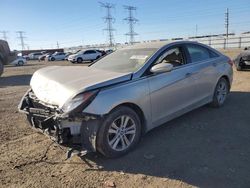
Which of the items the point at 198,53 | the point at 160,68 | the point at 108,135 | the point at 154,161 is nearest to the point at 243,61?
the point at 198,53

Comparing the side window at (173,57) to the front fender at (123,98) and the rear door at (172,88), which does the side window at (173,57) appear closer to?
the rear door at (172,88)

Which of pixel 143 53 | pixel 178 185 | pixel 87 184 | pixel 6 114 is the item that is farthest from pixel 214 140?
pixel 6 114

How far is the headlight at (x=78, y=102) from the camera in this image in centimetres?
347

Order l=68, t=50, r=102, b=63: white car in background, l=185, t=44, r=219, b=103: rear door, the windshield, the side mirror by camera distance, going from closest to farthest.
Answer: the side mirror
the windshield
l=185, t=44, r=219, b=103: rear door
l=68, t=50, r=102, b=63: white car in background

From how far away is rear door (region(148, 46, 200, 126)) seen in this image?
4.31m

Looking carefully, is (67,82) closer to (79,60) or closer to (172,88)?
(172,88)

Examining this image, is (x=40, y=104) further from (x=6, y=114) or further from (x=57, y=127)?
(x=6, y=114)

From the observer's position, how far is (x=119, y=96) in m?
3.75

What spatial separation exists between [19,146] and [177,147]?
8.55 feet

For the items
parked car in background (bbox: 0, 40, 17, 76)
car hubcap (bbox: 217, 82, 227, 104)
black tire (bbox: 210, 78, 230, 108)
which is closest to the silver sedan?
black tire (bbox: 210, 78, 230, 108)

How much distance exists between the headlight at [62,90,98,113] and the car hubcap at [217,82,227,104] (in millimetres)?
3607

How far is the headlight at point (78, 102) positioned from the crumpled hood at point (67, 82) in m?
0.06

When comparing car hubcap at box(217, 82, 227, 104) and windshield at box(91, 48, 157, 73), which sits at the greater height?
windshield at box(91, 48, 157, 73)

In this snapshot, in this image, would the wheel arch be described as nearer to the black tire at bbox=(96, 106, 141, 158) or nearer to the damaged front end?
the black tire at bbox=(96, 106, 141, 158)
